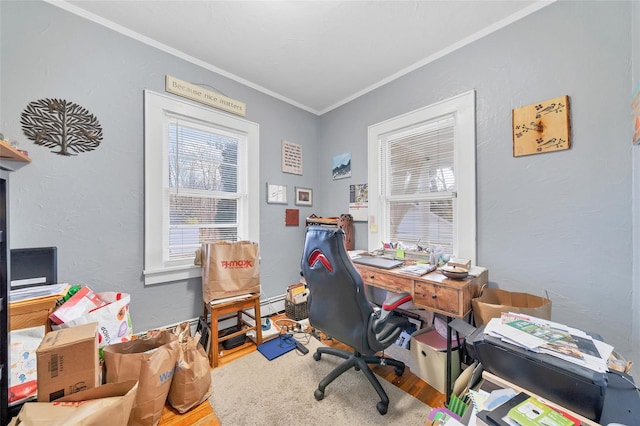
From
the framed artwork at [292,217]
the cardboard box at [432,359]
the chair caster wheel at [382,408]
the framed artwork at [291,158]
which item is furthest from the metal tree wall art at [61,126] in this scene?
the cardboard box at [432,359]

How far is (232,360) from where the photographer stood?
75.9 inches

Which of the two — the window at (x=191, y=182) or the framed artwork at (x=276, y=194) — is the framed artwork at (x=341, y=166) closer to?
the framed artwork at (x=276, y=194)

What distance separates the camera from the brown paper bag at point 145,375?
4.10 feet

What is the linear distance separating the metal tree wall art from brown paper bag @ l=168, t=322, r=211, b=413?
A: 5.37 feet

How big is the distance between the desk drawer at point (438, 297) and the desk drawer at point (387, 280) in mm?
71

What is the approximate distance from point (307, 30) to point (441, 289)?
88.4 inches

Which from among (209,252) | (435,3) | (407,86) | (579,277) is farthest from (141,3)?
(579,277)

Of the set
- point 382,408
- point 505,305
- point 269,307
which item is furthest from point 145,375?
point 505,305

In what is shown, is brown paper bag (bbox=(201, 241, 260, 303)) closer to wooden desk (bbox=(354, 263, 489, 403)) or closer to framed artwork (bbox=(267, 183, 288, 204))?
framed artwork (bbox=(267, 183, 288, 204))

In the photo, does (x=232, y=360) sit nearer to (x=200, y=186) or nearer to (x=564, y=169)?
(x=200, y=186)

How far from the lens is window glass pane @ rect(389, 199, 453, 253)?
6.97 ft

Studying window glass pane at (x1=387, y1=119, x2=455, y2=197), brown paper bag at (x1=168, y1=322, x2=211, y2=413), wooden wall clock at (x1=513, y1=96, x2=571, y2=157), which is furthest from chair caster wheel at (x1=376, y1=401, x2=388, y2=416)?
wooden wall clock at (x1=513, y1=96, x2=571, y2=157)

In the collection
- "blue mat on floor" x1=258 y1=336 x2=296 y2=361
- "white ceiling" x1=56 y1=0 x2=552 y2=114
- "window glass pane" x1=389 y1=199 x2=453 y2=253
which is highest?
"white ceiling" x1=56 y1=0 x2=552 y2=114

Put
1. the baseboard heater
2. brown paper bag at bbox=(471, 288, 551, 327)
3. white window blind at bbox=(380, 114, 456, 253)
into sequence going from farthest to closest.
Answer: the baseboard heater → white window blind at bbox=(380, 114, 456, 253) → brown paper bag at bbox=(471, 288, 551, 327)
